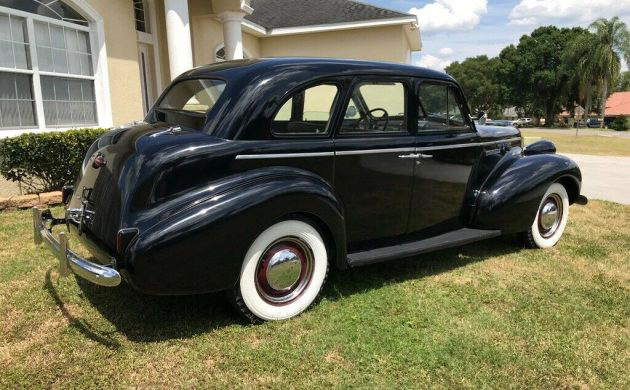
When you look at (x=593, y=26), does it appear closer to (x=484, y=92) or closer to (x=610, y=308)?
(x=484, y=92)

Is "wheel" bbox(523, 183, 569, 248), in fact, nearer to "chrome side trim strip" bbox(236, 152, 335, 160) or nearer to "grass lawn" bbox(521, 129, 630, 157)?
"chrome side trim strip" bbox(236, 152, 335, 160)

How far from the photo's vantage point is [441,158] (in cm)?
417

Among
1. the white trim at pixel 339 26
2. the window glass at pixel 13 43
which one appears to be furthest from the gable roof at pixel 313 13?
the window glass at pixel 13 43

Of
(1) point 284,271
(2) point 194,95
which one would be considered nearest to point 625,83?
(2) point 194,95

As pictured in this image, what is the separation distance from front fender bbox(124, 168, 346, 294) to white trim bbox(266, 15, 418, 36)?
13436 mm

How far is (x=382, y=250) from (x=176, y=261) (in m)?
1.67

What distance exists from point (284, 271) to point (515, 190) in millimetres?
2444

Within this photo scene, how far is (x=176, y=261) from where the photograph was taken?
2.78m

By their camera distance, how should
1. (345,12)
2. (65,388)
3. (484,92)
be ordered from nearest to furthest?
(65,388) → (345,12) → (484,92)

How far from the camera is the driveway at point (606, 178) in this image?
858cm

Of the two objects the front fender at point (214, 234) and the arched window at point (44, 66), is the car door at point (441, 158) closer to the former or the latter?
the front fender at point (214, 234)

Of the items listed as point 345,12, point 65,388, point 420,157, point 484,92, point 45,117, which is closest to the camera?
point 65,388

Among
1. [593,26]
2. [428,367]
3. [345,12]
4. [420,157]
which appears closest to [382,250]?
[420,157]

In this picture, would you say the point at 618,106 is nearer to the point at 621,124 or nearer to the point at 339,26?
the point at 621,124
